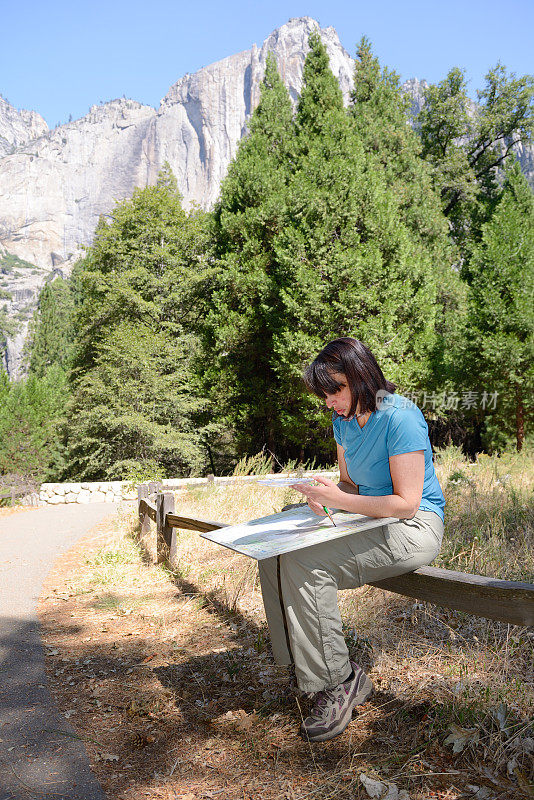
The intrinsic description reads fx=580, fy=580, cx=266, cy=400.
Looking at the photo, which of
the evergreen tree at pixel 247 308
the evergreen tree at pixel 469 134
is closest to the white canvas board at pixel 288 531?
the evergreen tree at pixel 247 308

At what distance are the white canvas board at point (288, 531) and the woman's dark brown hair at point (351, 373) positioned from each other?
0.47 meters

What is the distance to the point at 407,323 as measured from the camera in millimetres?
15008

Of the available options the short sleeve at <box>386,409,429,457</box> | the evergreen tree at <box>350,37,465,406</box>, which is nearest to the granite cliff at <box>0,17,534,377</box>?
the evergreen tree at <box>350,37,465,406</box>

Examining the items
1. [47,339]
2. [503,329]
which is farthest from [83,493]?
[47,339]

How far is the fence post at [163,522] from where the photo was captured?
5.66m

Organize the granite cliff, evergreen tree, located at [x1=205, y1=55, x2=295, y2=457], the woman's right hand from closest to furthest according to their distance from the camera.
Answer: the woman's right hand
evergreen tree, located at [x1=205, y1=55, x2=295, y2=457]
the granite cliff

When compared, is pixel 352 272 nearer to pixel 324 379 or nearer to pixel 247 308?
pixel 247 308

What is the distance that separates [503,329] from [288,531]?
563 inches

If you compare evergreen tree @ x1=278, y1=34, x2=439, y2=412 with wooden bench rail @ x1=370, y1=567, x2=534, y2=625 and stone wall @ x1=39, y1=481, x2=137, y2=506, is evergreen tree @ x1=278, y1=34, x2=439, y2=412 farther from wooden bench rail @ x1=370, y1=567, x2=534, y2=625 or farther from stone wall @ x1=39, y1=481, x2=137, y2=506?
wooden bench rail @ x1=370, y1=567, x2=534, y2=625

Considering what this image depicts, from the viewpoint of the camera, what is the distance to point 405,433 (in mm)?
2293

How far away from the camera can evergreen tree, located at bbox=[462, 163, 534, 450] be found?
48.1 feet

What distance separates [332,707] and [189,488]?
698 cm

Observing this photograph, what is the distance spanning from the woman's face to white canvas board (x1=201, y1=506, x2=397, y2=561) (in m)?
0.45

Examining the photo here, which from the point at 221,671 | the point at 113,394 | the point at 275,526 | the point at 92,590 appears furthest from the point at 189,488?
the point at 113,394
